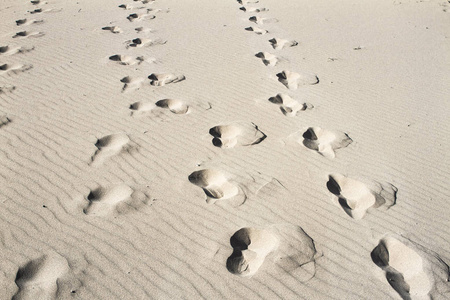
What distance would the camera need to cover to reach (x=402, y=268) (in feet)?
7.06

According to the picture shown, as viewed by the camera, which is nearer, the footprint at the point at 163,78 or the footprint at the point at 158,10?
the footprint at the point at 163,78

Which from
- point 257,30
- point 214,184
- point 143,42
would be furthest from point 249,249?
point 257,30

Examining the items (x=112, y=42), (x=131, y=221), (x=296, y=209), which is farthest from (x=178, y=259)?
(x=112, y=42)

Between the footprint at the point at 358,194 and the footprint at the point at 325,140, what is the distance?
1.16 feet

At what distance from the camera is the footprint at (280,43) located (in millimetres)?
5454

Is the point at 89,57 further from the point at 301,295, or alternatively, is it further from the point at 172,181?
the point at 301,295

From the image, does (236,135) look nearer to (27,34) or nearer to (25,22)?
(27,34)

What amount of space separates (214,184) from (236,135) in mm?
728

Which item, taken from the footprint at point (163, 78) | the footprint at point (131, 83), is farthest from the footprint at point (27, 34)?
the footprint at point (163, 78)

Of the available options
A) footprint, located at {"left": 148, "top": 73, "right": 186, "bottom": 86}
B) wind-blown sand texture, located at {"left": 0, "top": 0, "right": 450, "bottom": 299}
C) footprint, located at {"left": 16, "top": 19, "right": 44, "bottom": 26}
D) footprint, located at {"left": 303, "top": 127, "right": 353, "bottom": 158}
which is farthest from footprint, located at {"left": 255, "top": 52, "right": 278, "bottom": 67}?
footprint, located at {"left": 16, "top": 19, "right": 44, "bottom": 26}

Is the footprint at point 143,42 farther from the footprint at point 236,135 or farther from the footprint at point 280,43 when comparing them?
the footprint at point 236,135

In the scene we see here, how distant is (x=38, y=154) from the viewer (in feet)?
9.78

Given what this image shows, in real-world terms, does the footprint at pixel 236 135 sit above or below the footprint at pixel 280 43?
above

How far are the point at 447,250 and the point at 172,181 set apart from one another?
1.91 m
